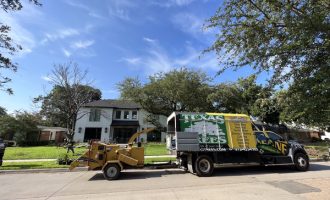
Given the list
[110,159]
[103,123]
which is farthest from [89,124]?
[110,159]

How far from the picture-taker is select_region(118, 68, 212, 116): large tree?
29.3 m

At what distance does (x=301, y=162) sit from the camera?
11.4 m

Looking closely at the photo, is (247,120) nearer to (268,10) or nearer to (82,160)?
(268,10)

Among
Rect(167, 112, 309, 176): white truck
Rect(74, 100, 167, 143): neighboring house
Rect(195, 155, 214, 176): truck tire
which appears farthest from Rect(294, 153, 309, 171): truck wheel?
Rect(74, 100, 167, 143): neighboring house

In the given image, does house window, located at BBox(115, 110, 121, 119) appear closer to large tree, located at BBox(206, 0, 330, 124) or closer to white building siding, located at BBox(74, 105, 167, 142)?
white building siding, located at BBox(74, 105, 167, 142)

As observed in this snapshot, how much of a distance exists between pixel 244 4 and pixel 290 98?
132 inches

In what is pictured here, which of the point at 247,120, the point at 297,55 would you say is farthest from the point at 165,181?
the point at 297,55

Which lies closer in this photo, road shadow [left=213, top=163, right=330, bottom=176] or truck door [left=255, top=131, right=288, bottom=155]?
road shadow [left=213, top=163, right=330, bottom=176]

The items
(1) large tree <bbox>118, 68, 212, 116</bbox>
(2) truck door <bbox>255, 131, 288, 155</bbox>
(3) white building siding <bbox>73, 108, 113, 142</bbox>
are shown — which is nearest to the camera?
(2) truck door <bbox>255, 131, 288, 155</bbox>

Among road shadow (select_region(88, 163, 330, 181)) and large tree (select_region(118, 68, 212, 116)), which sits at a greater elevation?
large tree (select_region(118, 68, 212, 116))

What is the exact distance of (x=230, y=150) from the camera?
1092 centimetres

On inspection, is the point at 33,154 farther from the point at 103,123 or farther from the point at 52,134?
the point at 52,134

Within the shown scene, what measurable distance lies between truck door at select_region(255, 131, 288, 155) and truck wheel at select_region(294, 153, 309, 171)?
569 mm

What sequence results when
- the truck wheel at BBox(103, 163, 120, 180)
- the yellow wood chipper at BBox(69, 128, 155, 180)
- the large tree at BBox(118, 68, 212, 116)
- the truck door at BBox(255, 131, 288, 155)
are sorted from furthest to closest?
the large tree at BBox(118, 68, 212, 116), the truck door at BBox(255, 131, 288, 155), the yellow wood chipper at BBox(69, 128, 155, 180), the truck wheel at BBox(103, 163, 120, 180)
